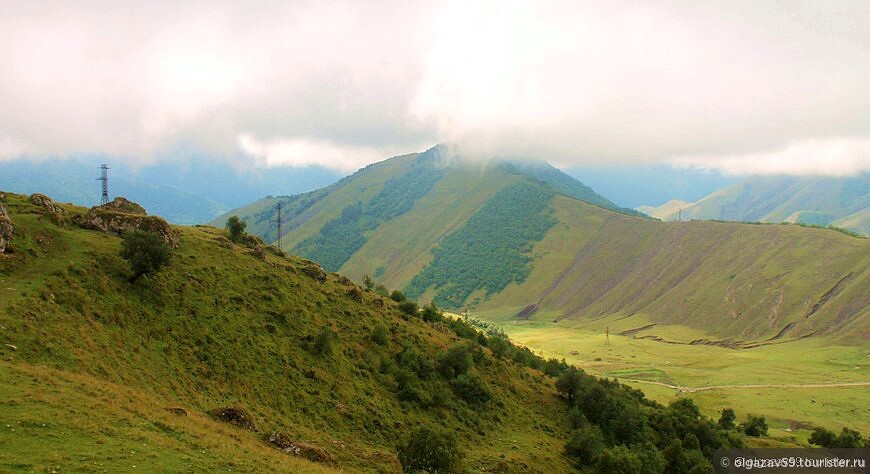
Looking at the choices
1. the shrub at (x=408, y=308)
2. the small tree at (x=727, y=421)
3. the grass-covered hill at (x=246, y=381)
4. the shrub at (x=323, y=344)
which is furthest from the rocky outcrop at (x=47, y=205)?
the small tree at (x=727, y=421)

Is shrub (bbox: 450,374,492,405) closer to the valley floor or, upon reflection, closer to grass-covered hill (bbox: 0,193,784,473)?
grass-covered hill (bbox: 0,193,784,473)

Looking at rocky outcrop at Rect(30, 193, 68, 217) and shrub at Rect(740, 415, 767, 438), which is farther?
shrub at Rect(740, 415, 767, 438)

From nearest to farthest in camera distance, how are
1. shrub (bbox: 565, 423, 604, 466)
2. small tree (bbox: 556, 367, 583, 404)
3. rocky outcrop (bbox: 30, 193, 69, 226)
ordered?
rocky outcrop (bbox: 30, 193, 69, 226), shrub (bbox: 565, 423, 604, 466), small tree (bbox: 556, 367, 583, 404)

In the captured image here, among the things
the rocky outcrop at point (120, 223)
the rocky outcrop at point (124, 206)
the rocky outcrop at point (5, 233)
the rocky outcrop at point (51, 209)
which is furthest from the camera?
the rocky outcrop at point (124, 206)

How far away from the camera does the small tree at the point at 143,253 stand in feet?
151

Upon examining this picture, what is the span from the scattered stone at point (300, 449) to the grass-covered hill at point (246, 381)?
0.42ft

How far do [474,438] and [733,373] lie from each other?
370ft

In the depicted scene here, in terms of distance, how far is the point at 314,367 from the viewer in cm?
5106

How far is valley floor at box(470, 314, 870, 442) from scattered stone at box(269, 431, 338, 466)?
8141 centimetres

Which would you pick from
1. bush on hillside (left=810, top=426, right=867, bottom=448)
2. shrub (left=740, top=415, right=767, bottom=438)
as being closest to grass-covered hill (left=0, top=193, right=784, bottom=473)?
shrub (left=740, top=415, right=767, bottom=438)

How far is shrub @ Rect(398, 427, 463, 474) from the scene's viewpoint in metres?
38.1

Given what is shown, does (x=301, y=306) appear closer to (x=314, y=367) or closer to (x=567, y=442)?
(x=314, y=367)

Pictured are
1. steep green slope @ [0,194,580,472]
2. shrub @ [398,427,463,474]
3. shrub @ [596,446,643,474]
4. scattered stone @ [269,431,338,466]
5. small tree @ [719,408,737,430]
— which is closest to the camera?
steep green slope @ [0,194,580,472]

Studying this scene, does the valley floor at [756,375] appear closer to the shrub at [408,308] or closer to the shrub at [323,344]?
the shrub at [408,308]
